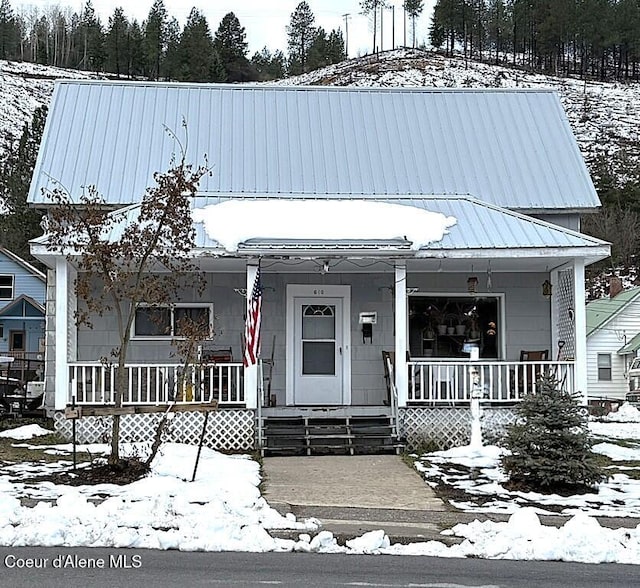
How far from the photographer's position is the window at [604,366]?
Answer: 112 feet

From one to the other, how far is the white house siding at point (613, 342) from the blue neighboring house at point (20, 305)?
75.3 ft

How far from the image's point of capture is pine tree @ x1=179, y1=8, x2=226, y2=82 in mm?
68812

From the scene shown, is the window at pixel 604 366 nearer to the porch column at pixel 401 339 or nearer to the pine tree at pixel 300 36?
the porch column at pixel 401 339

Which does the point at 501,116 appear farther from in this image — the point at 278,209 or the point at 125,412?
the point at 125,412

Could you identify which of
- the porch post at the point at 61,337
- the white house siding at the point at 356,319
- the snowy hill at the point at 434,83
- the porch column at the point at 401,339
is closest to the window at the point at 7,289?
the white house siding at the point at 356,319

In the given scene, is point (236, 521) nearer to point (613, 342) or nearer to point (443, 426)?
point (443, 426)

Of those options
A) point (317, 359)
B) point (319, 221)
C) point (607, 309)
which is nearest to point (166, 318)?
point (317, 359)

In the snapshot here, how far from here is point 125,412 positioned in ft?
36.4

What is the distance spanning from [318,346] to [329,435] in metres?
2.49

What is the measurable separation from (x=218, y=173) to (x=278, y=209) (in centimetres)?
235

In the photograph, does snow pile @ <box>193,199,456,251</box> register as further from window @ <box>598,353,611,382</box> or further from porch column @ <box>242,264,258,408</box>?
window @ <box>598,353,611,382</box>

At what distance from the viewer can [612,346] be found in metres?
34.0

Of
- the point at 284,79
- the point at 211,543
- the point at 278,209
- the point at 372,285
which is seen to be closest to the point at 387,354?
the point at 372,285

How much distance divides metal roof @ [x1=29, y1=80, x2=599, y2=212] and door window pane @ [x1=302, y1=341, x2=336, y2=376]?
2880 millimetres
